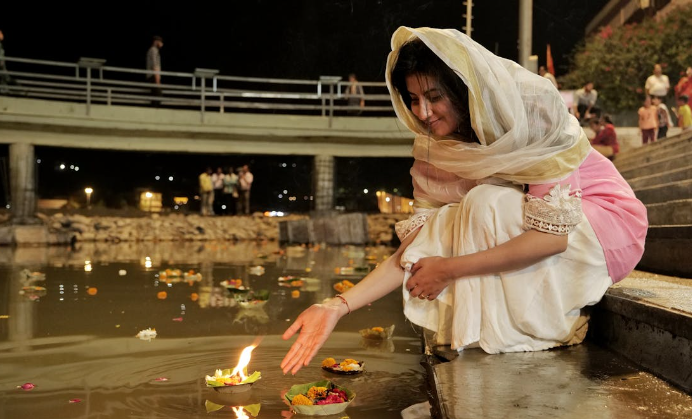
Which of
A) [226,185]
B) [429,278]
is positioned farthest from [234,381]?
[226,185]

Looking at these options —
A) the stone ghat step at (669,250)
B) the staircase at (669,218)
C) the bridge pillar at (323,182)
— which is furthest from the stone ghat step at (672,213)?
the bridge pillar at (323,182)

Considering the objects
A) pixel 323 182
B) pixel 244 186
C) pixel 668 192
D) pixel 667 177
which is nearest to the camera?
pixel 668 192

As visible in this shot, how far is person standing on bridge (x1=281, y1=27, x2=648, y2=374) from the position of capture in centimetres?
208

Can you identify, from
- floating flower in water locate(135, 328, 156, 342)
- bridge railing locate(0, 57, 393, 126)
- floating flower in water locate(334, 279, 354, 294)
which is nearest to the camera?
floating flower in water locate(135, 328, 156, 342)

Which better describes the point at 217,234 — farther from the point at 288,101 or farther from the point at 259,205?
the point at 259,205

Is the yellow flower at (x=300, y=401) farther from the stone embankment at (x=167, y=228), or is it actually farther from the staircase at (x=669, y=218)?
the stone embankment at (x=167, y=228)

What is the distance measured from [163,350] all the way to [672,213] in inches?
123

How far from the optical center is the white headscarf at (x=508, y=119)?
2080 mm

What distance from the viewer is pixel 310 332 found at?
2.08 meters

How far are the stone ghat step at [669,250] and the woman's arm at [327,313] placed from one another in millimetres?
1499

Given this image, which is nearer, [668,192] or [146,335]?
[146,335]

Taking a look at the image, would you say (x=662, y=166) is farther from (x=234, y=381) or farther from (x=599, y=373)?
(x=234, y=381)

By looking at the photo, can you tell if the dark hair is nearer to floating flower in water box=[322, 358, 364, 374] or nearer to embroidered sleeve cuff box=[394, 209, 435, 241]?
embroidered sleeve cuff box=[394, 209, 435, 241]

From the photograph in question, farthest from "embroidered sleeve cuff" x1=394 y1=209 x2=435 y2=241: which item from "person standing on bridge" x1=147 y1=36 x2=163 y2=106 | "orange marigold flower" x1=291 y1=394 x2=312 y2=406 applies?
"person standing on bridge" x1=147 y1=36 x2=163 y2=106
